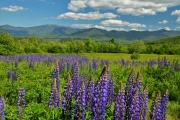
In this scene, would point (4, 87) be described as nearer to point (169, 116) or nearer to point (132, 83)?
point (132, 83)

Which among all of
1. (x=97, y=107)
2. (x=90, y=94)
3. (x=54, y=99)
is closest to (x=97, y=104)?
(x=97, y=107)

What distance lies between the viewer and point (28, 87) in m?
10.2

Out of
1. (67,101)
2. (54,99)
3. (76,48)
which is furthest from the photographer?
(76,48)

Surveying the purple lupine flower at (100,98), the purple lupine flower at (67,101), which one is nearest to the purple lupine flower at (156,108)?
the purple lupine flower at (100,98)

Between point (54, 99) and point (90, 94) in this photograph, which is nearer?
point (90, 94)

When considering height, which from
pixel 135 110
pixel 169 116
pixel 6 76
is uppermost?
pixel 135 110

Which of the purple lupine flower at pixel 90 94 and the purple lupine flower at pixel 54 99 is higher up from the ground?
the purple lupine flower at pixel 90 94

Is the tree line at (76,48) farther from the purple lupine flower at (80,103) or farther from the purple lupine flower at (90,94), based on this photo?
the purple lupine flower at (80,103)

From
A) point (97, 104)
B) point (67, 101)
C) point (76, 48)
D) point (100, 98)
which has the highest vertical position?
point (100, 98)

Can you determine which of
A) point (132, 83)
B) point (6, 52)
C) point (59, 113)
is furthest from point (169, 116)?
point (6, 52)

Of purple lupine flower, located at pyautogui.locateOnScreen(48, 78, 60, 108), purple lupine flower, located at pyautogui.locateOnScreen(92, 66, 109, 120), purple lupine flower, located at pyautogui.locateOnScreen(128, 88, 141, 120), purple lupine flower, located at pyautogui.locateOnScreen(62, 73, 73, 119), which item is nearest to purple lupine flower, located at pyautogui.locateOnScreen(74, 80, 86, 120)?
purple lupine flower, located at pyautogui.locateOnScreen(92, 66, 109, 120)

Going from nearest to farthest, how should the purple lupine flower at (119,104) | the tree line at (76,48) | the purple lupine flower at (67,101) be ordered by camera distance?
the purple lupine flower at (119,104) < the purple lupine flower at (67,101) < the tree line at (76,48)

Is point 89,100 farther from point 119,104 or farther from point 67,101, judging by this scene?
point 119,104

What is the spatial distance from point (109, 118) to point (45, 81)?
5912mm
